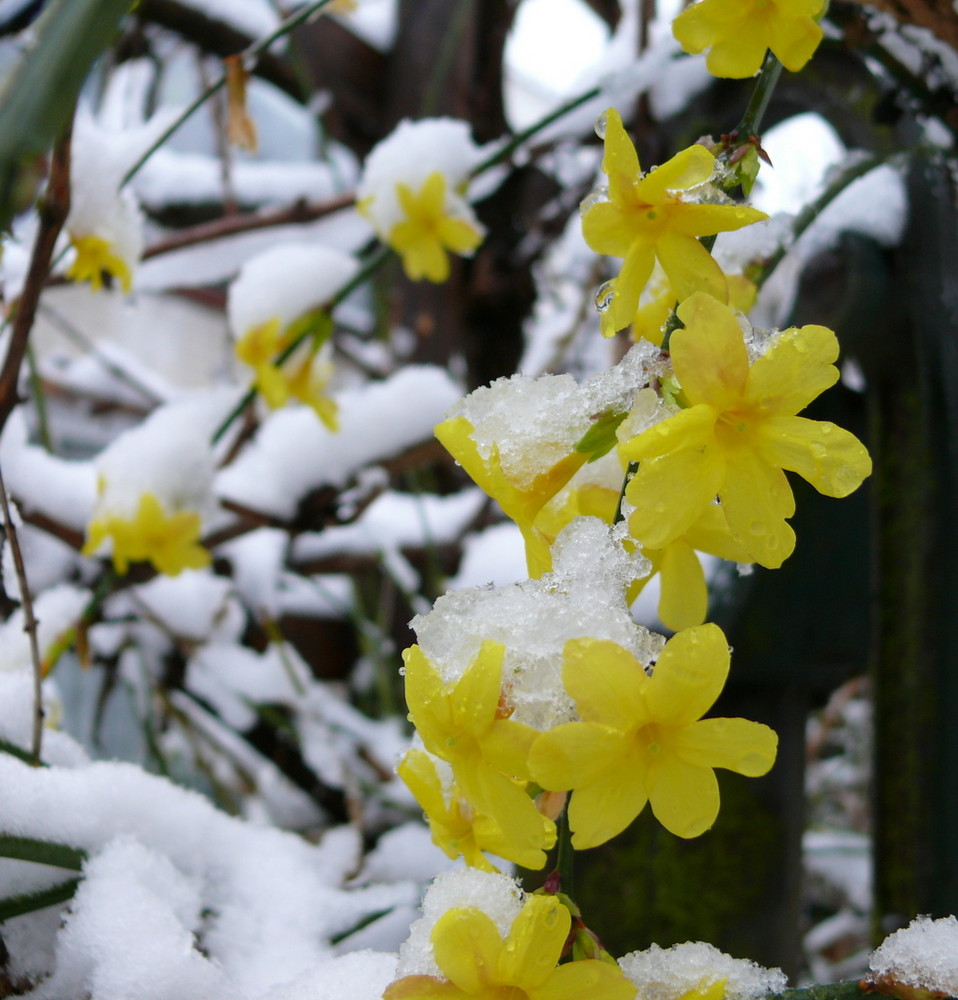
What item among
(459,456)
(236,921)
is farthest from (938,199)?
(236,921)

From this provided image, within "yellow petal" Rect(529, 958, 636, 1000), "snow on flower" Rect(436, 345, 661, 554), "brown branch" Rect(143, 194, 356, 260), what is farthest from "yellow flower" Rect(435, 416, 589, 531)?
"brown branch" Rect(143, 194, 356, 260)

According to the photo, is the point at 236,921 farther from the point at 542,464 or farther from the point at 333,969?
the point at 542,464

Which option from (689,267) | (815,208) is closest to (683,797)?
(689,267)

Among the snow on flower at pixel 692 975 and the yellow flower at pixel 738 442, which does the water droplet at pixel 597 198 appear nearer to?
the yellow flower at pixel 738 442

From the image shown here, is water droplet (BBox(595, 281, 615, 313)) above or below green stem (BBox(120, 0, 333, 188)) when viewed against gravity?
below

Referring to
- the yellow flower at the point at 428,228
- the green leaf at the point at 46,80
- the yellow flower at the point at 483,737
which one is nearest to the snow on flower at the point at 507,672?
the yellow flower at the point at 483,737

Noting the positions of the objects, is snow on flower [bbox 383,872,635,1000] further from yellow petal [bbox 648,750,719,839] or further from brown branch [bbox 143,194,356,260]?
brown branch [bbox 143,194,356,260]
